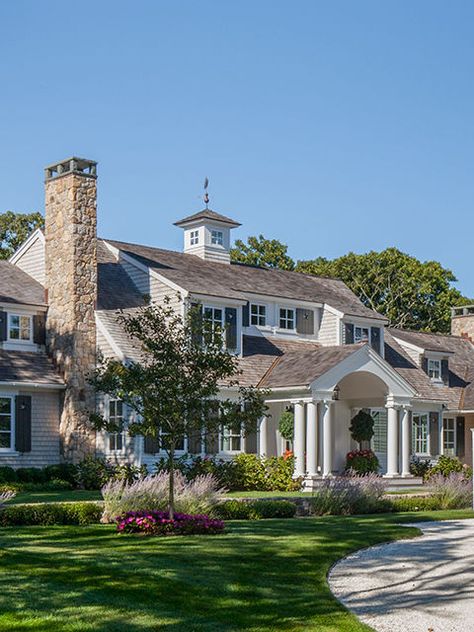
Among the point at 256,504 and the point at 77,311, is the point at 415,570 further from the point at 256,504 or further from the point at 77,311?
the point at 77,311

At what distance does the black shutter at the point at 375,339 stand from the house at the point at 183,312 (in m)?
0.04

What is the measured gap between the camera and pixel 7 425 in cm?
2959

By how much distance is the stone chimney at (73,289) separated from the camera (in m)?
30.5

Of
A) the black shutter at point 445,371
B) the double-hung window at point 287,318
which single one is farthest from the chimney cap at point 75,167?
the black shutter at point 445,371

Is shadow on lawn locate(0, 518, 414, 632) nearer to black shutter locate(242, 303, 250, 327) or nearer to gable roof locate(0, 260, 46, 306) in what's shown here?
gable roof locate(0, 260, 46, 306)

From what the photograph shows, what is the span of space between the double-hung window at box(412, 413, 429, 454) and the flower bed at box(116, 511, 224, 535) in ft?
73.1

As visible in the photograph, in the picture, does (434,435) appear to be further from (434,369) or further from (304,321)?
(304,321)

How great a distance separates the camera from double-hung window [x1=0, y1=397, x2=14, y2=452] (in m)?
29.4

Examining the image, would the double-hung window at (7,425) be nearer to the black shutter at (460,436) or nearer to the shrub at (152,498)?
the shrub at (152,498)

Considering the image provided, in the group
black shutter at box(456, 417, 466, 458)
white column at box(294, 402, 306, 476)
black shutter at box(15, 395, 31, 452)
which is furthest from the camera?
black shutter at box(456, 417, 466, 458)

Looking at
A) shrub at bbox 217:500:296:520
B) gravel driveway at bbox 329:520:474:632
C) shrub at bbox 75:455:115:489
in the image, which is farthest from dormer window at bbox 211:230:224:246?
gravel driveway at bbox 329:520:474:632

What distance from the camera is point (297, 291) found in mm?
38344

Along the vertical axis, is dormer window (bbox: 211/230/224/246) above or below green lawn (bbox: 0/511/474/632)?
above

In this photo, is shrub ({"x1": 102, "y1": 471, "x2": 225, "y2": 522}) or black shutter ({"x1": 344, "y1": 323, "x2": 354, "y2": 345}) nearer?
shrub ({"x1": 102, "y1": 471, "x2": 225, "y2": 522})
